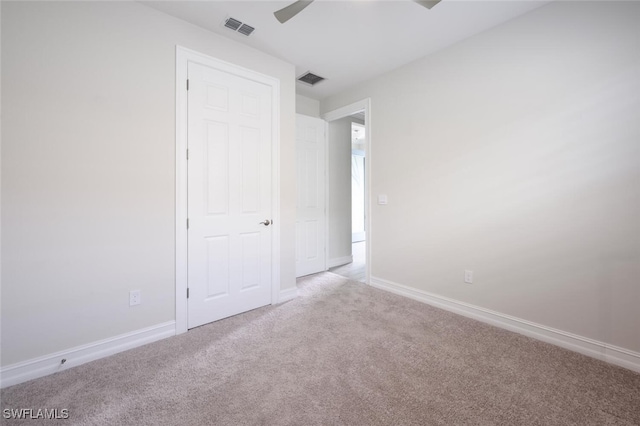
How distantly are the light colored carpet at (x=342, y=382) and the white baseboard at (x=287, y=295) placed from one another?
0.61 m

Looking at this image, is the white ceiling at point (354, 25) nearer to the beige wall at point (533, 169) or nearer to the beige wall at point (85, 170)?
the beige wall at point (533, 169)

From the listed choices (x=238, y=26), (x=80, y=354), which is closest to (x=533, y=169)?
(x=238, y=26)

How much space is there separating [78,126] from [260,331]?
6.83 feet

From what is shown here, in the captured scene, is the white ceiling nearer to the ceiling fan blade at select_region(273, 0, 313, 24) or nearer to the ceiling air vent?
the ceiling air vent

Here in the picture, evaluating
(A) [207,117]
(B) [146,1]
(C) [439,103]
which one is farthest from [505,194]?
(B) [146,1]

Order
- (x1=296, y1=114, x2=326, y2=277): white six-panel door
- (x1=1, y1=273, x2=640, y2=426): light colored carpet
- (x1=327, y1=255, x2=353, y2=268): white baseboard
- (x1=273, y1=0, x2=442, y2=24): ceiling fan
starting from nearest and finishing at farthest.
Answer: (x1=1, y1=273, x2=640, y2=426): light colored carpet
(x1=273, y1=0, x2=442, y2=24): ceiling fan
(x1=296, y1=114, x2=326, y2=277): white six-panel door
(x1=327, y1=255, x2=353, y2=268): white baseboard

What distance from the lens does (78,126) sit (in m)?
1.86

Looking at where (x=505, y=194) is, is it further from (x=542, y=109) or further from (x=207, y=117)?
(x=207, y=117)

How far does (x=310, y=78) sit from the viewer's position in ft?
11.5

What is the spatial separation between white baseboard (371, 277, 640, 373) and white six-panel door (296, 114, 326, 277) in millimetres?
1475

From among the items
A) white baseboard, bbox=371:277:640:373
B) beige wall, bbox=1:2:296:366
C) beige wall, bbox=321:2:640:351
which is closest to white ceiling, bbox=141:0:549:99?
beige wall, bbox=321:2:640:351

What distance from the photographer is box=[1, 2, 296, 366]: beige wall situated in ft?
5.53

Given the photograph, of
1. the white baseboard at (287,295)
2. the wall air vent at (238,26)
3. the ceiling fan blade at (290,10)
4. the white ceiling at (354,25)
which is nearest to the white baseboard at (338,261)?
the white baseboard at (287,295)

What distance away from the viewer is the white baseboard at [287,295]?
119 inches
